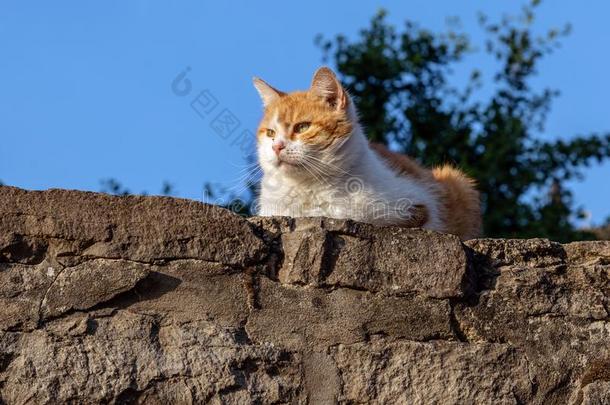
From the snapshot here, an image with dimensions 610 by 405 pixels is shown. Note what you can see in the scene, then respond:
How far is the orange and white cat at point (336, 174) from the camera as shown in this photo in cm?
413

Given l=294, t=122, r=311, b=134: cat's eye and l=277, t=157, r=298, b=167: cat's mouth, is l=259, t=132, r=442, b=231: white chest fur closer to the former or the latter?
l=277, t=157, r=298, b=167: cat's mouth

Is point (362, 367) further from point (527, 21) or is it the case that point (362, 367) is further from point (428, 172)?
point (527, 21)

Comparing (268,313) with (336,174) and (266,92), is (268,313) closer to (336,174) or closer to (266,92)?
(336,174)

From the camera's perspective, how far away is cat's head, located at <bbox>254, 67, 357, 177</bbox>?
429 centimetres

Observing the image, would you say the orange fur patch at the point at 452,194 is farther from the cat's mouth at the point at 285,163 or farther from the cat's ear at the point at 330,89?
the cat's mouth at the point at 285,163

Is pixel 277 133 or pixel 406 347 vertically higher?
pixel 277 133

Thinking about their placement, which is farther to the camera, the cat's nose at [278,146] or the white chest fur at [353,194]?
the cat's nose at [278,146]

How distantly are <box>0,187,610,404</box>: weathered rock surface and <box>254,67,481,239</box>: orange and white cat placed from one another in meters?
1.06

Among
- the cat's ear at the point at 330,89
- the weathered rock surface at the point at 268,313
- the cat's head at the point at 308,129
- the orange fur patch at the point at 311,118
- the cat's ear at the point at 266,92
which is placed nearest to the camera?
the weathered rock surface at the point at 268,313

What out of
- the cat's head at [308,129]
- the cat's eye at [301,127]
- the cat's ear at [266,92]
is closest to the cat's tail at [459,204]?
Answer: the cat's head at [308,129]

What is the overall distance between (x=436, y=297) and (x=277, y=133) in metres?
1.71

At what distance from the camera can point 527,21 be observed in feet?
28.1

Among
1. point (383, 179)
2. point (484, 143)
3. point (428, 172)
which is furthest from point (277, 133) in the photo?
point (484, 143)

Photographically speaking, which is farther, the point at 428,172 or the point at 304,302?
the point at 428,172
